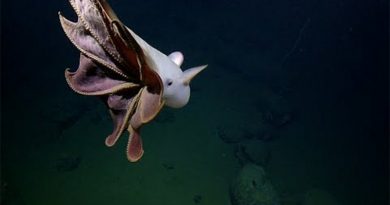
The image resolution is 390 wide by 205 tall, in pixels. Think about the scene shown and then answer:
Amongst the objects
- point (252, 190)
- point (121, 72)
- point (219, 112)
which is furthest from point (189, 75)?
point (219, 112)

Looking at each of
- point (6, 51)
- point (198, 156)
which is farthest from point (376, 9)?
point (6, 51)

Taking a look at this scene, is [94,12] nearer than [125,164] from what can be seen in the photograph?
Yes

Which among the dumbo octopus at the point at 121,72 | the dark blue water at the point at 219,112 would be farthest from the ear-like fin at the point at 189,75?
the dark blue water at the point at 219,112

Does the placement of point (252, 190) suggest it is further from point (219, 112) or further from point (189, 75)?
point (189, 75)

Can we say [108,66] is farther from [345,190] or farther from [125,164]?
[345,190]

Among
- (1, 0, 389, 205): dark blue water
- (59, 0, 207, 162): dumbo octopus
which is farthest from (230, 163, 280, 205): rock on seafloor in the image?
(59, 0, 207, 162): dumbo octopus
